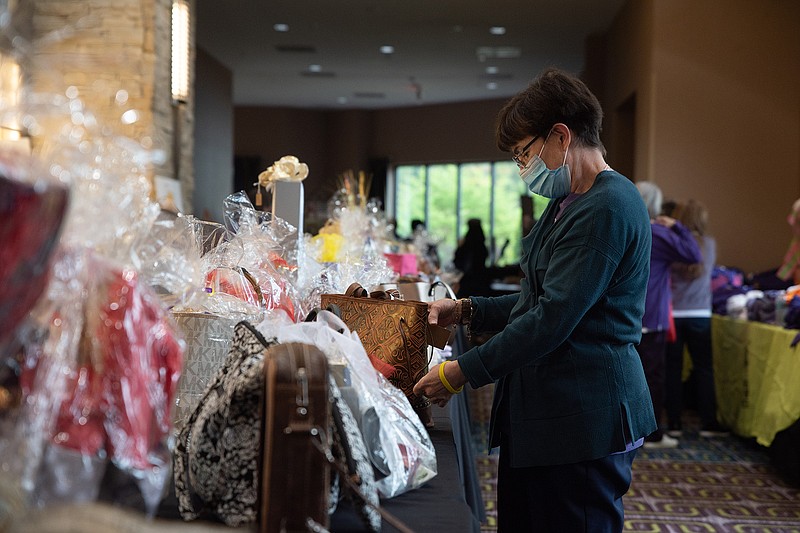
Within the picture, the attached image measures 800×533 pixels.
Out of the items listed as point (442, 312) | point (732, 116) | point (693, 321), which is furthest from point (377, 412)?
point (732, 116)

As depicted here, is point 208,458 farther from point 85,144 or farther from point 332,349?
point 85,144

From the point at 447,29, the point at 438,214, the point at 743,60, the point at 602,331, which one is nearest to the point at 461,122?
the point at 438,214

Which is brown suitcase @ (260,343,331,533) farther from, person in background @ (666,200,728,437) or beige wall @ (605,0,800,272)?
beige wall @ (605,0,800,272)

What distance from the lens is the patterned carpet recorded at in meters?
3.67

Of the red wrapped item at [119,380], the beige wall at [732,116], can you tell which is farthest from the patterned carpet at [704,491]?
the beige wall at [732,116]

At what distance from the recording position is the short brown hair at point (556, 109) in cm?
174

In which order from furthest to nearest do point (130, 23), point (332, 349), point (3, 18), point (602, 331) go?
1. point (130, 23)
2. point (602, 331)
3. point (332, 349)
4. point (3, 18)

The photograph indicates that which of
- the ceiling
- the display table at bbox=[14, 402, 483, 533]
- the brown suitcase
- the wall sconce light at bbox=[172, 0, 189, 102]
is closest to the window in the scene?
the ceiling

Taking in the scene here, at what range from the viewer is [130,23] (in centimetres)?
607

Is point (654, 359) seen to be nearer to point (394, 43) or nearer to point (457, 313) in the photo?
point (457, 313)

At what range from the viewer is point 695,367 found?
582 cm

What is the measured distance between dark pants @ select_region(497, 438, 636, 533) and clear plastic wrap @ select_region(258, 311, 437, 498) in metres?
0.36

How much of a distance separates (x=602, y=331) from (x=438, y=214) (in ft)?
55.7

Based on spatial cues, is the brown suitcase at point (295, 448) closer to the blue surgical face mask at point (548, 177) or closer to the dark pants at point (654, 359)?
the blue surgical face mask at point (548, 177)
